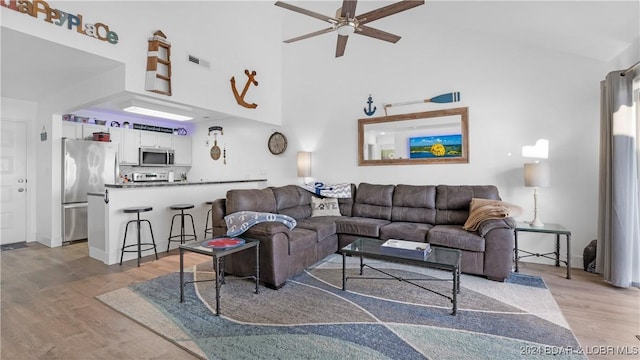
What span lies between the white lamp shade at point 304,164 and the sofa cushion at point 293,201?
2.34 ft

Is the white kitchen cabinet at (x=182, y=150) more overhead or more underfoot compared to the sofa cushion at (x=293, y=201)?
more overhead

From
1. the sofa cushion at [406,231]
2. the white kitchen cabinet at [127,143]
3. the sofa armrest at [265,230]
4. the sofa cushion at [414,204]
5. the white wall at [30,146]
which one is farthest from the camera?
the white kitchen cabinet at [127,143]

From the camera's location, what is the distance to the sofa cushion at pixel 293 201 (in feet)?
13.3

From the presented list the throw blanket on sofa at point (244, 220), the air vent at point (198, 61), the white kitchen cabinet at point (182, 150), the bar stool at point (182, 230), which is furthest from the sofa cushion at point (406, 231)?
the white kitchen cabinet at point (182, 150)

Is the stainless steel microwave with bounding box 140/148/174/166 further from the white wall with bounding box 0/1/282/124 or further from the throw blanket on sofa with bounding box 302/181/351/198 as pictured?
the throw blanket on sofa with bounding box 302/181/351/198

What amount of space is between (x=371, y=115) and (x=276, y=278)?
309cm

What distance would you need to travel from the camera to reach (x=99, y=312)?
2.43 metres

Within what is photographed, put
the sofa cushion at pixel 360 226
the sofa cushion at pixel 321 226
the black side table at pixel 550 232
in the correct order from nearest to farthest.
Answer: the black side table at pixel 550 232
the sofa cushion at pixel 321 226
the sofa cushion at pixel 360 226

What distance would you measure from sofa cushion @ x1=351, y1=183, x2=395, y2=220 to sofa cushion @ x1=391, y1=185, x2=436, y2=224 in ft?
0.31

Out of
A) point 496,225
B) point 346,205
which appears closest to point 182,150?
point 346,205

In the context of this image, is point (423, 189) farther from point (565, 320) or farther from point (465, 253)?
point (565, 320)

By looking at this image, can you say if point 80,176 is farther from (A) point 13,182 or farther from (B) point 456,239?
(B) point 456,239

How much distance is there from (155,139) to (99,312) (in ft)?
15.3

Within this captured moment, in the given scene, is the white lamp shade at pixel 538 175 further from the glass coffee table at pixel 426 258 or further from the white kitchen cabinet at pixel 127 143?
the white kitchen cabinet at pixel 127 143
